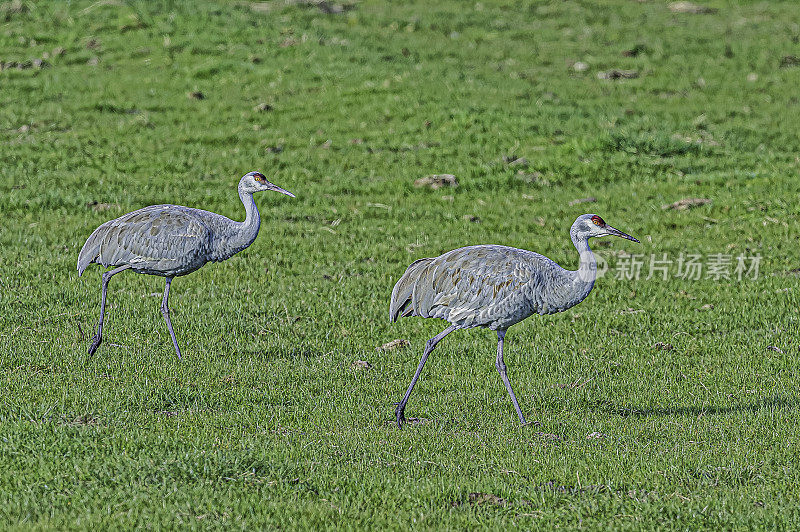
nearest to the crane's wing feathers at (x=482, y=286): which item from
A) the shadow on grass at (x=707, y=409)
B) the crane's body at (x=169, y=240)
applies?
the shadow on grass at (x=707, y=409)

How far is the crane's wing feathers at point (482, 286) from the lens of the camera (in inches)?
403

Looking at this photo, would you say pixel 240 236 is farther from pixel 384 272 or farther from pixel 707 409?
pixel 707 409

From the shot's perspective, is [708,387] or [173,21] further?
[173,21]

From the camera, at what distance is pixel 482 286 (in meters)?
10.3

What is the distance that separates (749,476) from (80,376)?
23.0ft

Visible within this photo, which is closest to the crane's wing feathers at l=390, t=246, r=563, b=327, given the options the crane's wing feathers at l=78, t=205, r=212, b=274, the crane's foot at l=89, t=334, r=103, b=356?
the crane's wing feathers at l=78, t=205, r=212, b=274

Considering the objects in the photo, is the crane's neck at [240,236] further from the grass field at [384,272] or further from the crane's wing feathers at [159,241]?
the grass field at [384,272]

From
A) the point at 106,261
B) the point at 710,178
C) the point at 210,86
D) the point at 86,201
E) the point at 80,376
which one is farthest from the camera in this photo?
the point at 210,86

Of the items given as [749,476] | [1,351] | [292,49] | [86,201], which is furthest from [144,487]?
[292,49]

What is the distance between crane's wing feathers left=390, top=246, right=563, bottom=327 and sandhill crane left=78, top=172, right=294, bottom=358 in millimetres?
2395

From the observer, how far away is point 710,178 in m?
20.3

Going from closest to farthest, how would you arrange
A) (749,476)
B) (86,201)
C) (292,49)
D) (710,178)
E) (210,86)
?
(749,476)
(86,201)
(710,178)
(210,86)
(292,49)

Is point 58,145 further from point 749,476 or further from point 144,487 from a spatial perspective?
point 749,476

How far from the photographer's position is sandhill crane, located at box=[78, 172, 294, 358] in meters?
12.1
